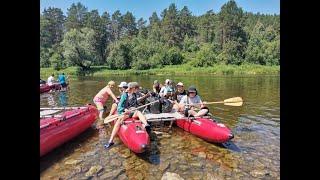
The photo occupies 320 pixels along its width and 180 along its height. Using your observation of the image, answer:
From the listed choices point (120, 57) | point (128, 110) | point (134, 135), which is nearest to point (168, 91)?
point (128, 110)

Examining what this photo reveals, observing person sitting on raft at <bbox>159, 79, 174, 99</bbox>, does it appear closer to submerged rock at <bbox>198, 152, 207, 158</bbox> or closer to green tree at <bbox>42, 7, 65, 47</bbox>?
submerged rock at <bbox>198, 152, 207, 158</bbox>

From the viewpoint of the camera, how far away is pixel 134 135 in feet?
23.1

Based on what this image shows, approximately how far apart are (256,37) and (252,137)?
50.2m

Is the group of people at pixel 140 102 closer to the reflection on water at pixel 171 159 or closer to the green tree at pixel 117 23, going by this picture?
the reflection on water at pixel 171 159

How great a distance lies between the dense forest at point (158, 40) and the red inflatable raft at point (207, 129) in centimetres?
3185

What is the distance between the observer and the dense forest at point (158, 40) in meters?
49.2

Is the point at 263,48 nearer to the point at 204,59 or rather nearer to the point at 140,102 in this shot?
the point at 204,59

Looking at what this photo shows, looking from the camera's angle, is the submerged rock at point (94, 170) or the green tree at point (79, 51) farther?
the green tree at point (79, 51)

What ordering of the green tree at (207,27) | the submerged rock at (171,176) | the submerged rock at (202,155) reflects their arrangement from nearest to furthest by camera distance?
the submerged rock at (171,176)
the submerged rock at (202,155)
the green tree at (207,27)

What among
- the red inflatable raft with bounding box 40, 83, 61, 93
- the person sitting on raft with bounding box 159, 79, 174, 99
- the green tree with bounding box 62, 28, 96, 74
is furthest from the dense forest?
the person sitting on raft with bounding box 159, 79, 174, 99

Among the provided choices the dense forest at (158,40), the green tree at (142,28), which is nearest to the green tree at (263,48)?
the dense forest at (158,40)

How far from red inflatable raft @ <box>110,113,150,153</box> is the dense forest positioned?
32.0 m
